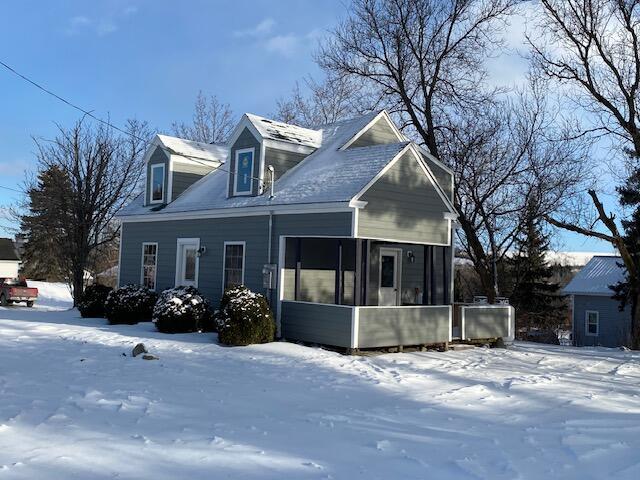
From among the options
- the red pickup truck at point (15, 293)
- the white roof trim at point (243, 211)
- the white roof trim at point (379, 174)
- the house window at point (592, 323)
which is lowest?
the house window at point (592, 323)

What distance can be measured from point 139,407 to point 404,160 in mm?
8760

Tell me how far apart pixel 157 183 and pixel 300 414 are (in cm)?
1387

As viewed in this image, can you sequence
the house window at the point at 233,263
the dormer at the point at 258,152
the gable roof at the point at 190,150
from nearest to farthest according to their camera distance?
the house window at the point at 233,263 → the dormer at the point at 258,152 → the gable roof at the point at 190,150

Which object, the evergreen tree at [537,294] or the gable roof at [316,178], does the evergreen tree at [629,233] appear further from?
→ the gable roof at [316,178]

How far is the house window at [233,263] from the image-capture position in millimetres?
15750

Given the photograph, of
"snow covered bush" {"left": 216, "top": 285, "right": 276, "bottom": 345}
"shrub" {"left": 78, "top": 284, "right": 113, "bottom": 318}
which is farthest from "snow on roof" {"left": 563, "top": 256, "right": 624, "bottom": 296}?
"shrub" {"left": 78, "top": 284, "right": 113, "bottom": 318}

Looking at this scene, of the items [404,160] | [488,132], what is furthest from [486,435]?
[488,132]

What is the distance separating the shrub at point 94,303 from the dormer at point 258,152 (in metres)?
5.47

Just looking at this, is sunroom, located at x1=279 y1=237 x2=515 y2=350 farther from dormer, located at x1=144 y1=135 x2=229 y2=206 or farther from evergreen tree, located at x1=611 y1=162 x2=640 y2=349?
evergreen tree, located at x1=611 y1=162 x2=640 y2=349

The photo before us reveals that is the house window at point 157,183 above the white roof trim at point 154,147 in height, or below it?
below

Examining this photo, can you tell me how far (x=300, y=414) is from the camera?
24.8ft

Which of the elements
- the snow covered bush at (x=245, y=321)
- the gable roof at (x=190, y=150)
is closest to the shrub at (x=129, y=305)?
the snow covered bush at (x=245, y=321)

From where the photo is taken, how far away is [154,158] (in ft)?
65.7

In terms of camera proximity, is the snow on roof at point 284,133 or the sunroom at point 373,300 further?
the snow on roof at point 284,133
